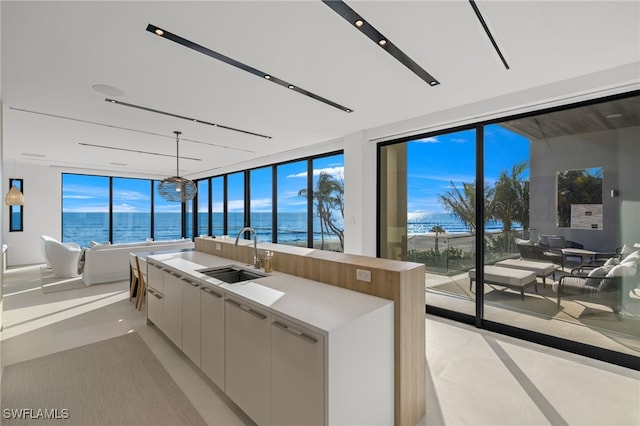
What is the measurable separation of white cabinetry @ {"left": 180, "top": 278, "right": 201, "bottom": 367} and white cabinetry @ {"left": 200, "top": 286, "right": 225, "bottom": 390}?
83 millimetres

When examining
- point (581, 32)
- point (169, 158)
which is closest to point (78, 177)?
point (169, 158)

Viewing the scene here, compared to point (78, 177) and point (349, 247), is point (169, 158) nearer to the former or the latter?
point (78, 177)

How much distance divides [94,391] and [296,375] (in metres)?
1.86

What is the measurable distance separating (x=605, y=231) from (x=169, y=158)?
296 inches

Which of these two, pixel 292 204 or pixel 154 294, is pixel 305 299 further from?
pixel 292 204

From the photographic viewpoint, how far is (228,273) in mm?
2850

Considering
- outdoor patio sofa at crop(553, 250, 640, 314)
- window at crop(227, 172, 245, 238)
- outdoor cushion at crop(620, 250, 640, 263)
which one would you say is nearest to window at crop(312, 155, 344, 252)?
window at crop(227, 172, 245, 238)

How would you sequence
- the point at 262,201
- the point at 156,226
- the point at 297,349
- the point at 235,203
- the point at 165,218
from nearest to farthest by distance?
the point at 297,349 → the point at 262,201 → the point at 235,203 → the point at 156,226 → the point at 165,218

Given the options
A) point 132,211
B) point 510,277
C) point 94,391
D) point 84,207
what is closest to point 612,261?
point 510,277

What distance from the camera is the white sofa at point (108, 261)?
17.3ft

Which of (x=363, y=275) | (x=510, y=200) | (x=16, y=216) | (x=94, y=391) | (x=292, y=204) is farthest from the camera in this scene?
(x=16, y=216)

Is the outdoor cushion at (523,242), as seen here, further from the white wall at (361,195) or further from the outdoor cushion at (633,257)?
the white wall at (361,195)

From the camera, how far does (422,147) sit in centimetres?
421

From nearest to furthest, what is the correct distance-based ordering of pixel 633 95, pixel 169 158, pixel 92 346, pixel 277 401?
pixel 277 401 < pixel 633 95 < pixel 92 346 < pixel 169 158
